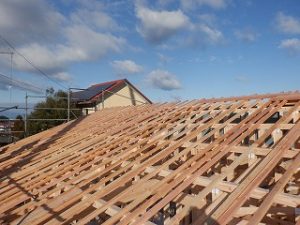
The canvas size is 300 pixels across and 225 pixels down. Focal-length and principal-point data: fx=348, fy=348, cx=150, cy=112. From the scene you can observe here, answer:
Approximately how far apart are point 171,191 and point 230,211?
0.89 meters

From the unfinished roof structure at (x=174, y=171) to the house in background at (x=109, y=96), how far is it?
13.6m

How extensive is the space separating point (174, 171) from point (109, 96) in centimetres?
1914

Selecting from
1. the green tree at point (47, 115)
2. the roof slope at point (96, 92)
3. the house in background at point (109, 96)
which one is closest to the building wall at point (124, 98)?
the house in background at point (109, 96)

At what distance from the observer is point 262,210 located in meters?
2.71

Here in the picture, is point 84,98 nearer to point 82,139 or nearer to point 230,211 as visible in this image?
point 82,139

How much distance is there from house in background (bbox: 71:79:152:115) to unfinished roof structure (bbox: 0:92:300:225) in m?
13.6

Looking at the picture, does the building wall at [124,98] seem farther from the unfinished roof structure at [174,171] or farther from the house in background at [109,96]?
the unfinished roof structure at [174,171]

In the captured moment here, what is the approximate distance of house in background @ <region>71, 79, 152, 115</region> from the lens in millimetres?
21344

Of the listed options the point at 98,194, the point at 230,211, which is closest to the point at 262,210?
the point at 230,211

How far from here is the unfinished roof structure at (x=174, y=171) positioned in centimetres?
329

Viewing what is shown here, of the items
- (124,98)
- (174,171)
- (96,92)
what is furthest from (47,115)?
(174,171)

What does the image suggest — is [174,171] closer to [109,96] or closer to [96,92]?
[96,92]

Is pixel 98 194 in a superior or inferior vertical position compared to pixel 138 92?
inferior

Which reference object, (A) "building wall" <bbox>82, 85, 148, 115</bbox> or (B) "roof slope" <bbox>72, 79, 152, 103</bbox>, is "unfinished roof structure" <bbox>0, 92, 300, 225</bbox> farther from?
(A) "building wall" <bbox>82, 85, 148, 115</bbox>
